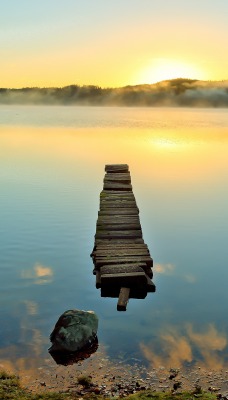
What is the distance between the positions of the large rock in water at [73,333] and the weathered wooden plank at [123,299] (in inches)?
54.7

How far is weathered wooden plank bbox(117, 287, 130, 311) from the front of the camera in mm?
13898

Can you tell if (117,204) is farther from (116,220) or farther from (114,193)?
(116,220)

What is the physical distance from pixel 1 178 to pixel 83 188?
7.34 metres

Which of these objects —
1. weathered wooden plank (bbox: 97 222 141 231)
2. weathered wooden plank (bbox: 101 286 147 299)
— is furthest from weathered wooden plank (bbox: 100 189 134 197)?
weathered wooden plank (bbox: 101 286 147 299)

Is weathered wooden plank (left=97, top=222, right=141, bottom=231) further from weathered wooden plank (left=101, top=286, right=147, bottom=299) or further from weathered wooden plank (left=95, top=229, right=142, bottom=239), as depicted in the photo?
weathered wooden plank (left=101, top=286, right=147, bottom=299)

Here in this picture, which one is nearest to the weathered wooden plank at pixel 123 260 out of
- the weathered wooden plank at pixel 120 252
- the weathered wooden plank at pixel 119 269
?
the weathered wooden plank at pixel 120 252

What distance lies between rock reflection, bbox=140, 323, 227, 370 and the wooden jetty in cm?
165

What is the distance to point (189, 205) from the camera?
1193 inches

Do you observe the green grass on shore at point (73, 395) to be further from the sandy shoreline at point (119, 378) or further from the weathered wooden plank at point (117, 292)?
the weathered wooden plank at point (117, 292)

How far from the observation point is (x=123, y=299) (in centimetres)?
1402

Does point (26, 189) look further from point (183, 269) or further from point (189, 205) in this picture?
point (183, 269)

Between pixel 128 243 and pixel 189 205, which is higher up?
pixel 128 243

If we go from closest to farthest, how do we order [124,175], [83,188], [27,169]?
[124,175] < [83,188] < [27,169]

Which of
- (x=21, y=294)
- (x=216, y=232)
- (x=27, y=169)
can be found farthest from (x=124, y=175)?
(x=21, y=294)
